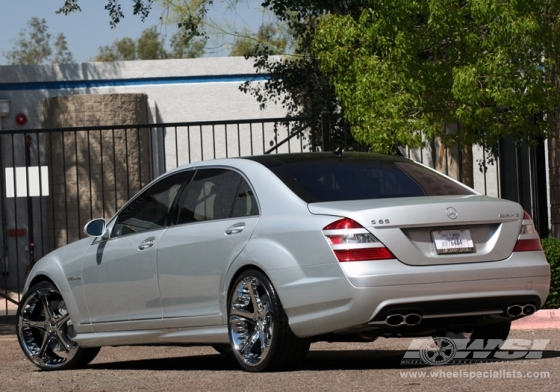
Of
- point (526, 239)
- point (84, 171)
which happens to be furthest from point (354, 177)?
point (84, 171)

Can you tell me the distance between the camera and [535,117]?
15.6m

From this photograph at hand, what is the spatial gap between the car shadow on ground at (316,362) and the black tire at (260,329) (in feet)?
1.39

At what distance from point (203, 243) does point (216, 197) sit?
459mm

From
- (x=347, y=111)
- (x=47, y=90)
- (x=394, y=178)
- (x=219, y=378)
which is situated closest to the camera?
(x=219, y=378)

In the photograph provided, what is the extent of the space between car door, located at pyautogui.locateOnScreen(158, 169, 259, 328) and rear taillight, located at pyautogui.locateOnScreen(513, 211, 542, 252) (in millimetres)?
1741

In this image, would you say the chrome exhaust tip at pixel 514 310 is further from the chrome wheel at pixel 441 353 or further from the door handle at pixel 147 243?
the door handle at pixel 147 243

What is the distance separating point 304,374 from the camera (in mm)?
7590

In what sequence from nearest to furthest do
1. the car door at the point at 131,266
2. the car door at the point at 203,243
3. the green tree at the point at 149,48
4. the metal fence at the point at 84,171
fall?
the car door at the point at 203,243
the car door at the point at 131,266
the metal fence at the point at 84,171
the green tree at the point at 149,48

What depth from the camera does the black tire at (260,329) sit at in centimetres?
753

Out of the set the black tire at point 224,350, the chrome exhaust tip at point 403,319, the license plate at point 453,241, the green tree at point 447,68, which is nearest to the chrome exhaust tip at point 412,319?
the chrome exhaust tip at point 403,319

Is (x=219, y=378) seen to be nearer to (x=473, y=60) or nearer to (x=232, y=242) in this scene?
(x=232, y=242)

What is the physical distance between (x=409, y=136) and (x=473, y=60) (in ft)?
4.04

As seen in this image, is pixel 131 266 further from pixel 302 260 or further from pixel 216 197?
pixel 302 260

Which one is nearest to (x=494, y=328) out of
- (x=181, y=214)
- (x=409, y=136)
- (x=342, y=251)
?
(x=342, y=251)
